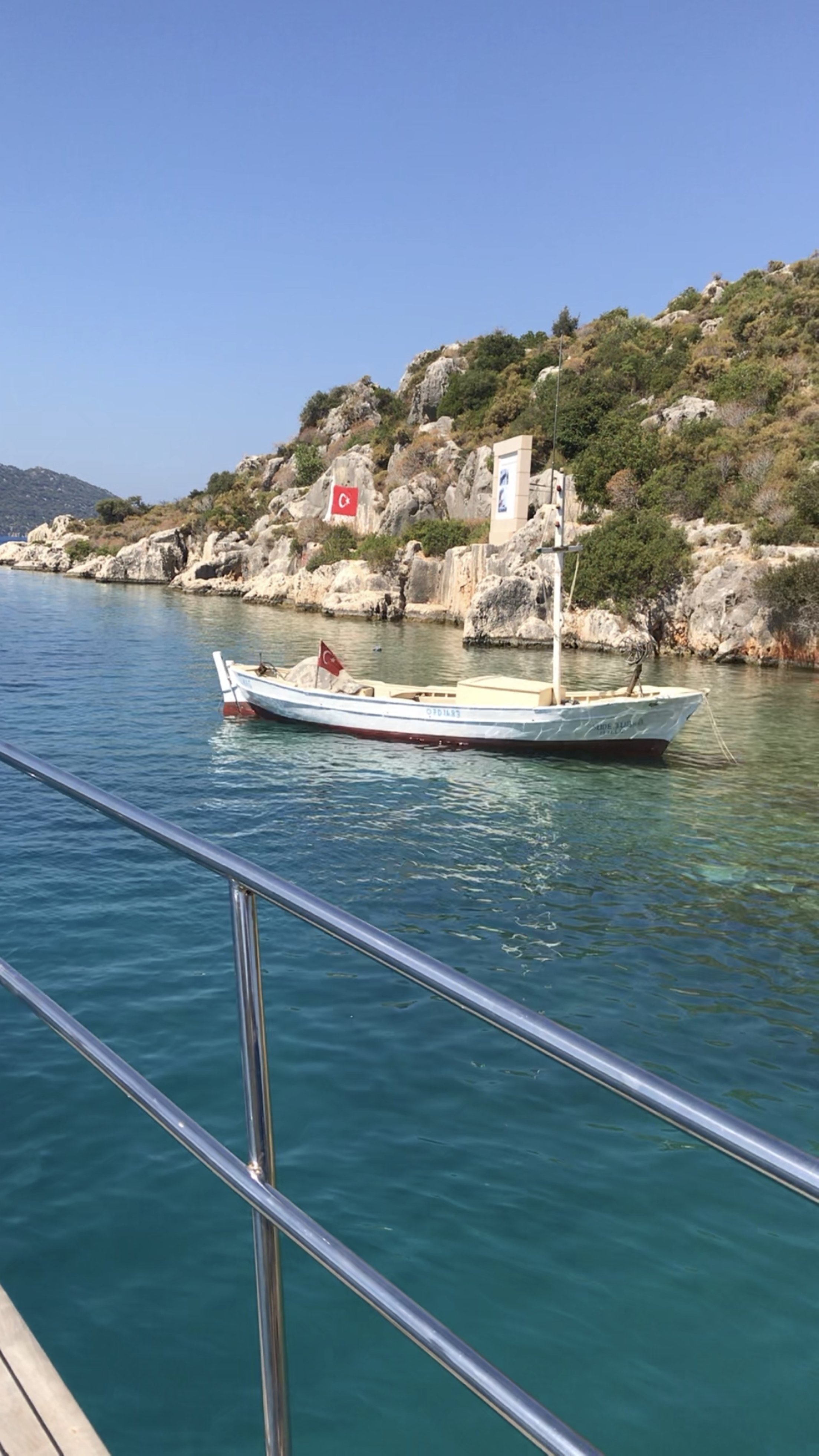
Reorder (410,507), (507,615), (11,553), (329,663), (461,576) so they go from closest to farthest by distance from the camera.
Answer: (329,663) < (507,615) < (461,576) < (410,507) < (11,553)

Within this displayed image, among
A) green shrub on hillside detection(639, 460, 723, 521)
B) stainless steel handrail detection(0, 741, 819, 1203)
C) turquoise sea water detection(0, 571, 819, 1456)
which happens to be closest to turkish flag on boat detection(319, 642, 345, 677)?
turquoise sea water detection(0, 571, 819, 1456)

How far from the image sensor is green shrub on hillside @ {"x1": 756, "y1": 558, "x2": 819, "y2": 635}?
33969 millimetres

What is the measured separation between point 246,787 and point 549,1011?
29.6 feet

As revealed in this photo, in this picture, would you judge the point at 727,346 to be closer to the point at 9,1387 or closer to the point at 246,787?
the point at 246,787

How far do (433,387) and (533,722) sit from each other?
60.7 metres

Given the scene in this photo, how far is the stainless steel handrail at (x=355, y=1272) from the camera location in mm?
1133

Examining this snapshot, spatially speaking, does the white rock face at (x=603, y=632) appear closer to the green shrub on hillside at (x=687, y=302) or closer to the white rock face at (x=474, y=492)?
the white rock face at (x=474, y=492)

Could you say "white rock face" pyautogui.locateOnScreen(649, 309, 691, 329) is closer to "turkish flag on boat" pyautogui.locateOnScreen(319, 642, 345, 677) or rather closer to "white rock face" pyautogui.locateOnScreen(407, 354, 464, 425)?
"white rock face" pyautogui.locateOnScreen(407, 354, 464, 425)

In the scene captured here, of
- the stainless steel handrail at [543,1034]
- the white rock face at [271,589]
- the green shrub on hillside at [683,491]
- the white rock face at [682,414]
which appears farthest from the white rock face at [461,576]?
the stainless steel handrail at [543,1034]

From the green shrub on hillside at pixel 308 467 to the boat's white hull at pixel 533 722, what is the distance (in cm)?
6432

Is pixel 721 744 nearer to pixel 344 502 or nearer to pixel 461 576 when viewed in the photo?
pixel 461 576

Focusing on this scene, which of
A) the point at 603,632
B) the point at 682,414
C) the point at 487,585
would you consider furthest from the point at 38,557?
the point at 603,632

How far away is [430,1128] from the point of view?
6664 mm

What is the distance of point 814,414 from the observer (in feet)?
155
